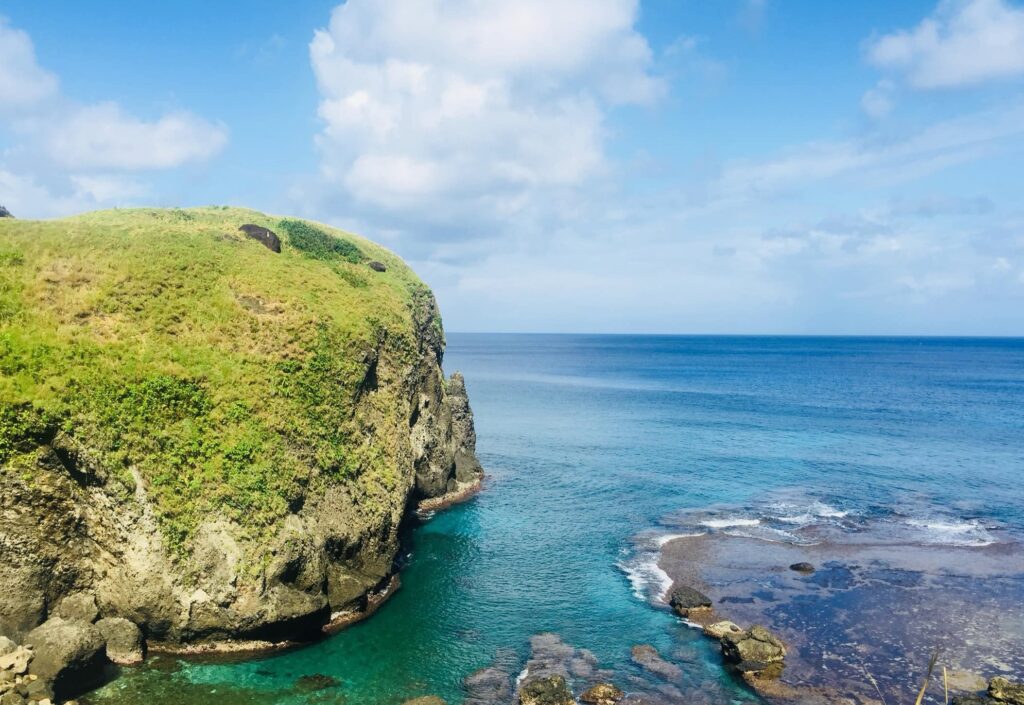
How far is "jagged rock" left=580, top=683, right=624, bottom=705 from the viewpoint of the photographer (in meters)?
31.6

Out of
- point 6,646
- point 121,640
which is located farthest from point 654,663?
point 6,646

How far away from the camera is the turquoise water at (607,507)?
1340 inches

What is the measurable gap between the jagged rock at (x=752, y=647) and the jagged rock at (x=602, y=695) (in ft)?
24.7

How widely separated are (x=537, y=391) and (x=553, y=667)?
122061mm

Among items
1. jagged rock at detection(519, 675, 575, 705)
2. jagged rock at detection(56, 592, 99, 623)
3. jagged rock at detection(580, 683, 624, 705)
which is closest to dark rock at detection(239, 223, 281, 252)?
jagged rock at detection(56, 592, 99, 623)

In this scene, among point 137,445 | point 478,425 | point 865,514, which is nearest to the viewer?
point 137,445

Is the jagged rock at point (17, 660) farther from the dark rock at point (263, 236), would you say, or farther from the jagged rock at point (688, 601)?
the jagged rock at point (688, 601)

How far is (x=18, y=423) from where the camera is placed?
107 feet

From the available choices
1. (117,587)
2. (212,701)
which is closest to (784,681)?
(212,701)

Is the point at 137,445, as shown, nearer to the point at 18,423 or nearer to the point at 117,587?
the point at 18,423

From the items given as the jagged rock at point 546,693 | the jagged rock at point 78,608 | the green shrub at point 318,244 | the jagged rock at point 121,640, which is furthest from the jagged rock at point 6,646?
the green shrub at point 318,244

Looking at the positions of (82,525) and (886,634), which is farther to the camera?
(886,634)

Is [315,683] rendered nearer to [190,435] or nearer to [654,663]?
[190,435]

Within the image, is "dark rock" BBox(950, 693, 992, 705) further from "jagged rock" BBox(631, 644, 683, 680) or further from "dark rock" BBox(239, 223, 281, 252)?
"dark rock" BBox(239, 223, 281, 252)
